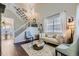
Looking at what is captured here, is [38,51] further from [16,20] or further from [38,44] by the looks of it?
[16,20]

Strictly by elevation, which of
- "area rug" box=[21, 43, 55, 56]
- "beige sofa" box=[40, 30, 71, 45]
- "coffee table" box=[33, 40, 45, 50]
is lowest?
"area rug" box=[21, 43, 55, 56]

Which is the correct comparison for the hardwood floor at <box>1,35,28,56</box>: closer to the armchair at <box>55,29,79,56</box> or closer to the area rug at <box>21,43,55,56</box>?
the area rug at <box>21,43,55,56</box>

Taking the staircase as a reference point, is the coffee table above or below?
below

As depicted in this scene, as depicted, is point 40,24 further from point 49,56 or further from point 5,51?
point 5,51

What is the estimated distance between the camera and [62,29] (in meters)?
1.92

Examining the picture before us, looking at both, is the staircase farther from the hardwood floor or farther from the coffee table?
the coffee table

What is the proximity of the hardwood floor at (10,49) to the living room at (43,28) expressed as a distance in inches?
0.6

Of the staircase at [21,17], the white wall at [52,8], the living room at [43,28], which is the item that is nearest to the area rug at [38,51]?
the living room at [43,28]

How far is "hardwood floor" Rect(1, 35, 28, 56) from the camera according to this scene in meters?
1.91

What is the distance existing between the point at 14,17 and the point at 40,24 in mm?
410

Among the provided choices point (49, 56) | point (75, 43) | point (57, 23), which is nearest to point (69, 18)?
point (57, 23)

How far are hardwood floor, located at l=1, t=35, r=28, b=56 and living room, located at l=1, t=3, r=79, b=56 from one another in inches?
0.6

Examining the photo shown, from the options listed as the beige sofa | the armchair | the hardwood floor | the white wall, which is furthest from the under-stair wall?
the armchair

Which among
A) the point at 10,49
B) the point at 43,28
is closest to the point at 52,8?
the point at 43,28
